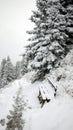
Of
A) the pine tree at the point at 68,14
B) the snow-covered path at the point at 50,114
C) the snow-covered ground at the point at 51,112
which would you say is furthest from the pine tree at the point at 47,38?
the snow-covered path at the point at 50,114

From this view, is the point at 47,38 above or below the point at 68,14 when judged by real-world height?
below

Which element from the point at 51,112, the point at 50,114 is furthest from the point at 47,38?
the point at 50,114

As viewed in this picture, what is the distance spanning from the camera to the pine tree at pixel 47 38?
1093 centimetres

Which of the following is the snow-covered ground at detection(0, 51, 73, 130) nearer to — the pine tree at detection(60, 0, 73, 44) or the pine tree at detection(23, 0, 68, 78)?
the pine tree at detection(23, 0, 68, 78)

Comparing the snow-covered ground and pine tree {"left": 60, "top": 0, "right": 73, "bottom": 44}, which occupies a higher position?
pine tree {"left": 60, "top": 0, "right": 73, "bottom": 44}

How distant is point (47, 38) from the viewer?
35.7 feet

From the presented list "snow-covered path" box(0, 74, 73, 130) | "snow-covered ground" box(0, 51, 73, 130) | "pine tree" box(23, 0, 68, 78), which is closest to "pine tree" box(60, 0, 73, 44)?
"pine tree" box(23, 0, 68, 78)

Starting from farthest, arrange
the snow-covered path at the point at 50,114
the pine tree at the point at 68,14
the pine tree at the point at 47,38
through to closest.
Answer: the pine tree at the point at 68,14 < the pine tree at the point at 47,38 < the snow-covered path at the point at 50,114

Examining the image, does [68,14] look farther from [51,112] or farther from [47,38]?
[51,112]

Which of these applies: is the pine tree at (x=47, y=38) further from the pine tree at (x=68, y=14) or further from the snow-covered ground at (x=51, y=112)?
the snow-covered ground at (x=51, y=112)

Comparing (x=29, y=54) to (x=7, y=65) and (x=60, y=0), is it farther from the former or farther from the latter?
(x=7, y=65)

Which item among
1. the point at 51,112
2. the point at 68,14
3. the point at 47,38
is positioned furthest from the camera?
the point at 68,14

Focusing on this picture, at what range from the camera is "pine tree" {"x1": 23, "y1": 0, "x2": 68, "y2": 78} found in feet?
35.9

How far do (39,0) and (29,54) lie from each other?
4616 millimetres
